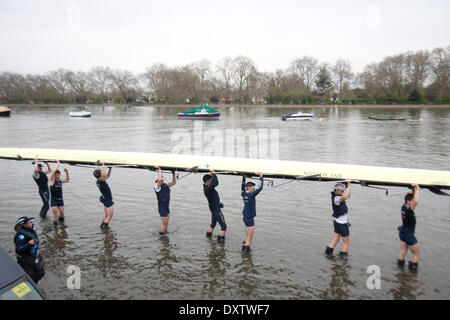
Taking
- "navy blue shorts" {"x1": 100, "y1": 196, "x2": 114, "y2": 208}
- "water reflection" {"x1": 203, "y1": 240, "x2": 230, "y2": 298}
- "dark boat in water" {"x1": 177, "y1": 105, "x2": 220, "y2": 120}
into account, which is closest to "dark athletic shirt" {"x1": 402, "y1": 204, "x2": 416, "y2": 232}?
"water reflection" {"x1": 203, "y1": 240, "x2": 230, "y2": 298}

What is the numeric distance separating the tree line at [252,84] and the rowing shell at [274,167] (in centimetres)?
8771

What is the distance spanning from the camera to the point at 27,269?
201 inches

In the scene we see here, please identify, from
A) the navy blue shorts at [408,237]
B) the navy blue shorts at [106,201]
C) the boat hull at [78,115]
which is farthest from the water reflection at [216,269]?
the boat hull at [78,115]

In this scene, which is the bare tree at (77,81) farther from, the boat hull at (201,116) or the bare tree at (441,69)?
the bare tree at (441,69)

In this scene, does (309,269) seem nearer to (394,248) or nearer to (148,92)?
(394,248)

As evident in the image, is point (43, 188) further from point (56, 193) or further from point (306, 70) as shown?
point (306, 70)

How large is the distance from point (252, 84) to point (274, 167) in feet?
376

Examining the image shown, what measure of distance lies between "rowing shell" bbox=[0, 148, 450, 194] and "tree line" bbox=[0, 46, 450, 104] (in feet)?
288

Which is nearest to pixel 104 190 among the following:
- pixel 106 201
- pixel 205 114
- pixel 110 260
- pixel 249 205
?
pixel 106 201

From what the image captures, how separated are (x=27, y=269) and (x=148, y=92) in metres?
134

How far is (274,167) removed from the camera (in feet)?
21.8

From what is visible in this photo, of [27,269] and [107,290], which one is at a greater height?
[27,269]
